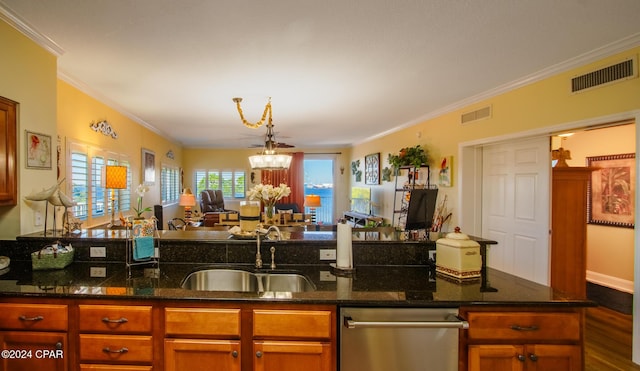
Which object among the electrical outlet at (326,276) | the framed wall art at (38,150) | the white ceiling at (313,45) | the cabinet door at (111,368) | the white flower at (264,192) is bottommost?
the cabinet door at (111,368)

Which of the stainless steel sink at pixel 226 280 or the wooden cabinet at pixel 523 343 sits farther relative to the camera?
the stainless steel sink at pixel 226 280

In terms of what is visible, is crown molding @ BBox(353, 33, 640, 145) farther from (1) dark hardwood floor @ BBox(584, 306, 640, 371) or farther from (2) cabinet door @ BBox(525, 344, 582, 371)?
(1) dark hardwood floor @ BBox(584, 306, 640, 371)

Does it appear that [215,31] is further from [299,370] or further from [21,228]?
[299,370]

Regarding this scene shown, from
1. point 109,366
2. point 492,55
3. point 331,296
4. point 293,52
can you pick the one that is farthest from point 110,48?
point 492,55

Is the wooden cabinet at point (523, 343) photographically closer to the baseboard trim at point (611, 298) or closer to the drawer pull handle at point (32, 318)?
the drawer pull handle at point (32, 318)

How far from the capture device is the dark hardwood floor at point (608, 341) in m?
2.36

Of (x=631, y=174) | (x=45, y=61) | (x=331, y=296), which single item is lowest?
(x=331, y=296)

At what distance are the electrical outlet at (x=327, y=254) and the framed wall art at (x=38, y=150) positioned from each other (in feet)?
7.45

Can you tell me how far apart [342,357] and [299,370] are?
0.23 meters

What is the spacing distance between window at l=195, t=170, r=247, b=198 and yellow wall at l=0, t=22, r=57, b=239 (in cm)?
626

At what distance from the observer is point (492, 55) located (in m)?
2.58

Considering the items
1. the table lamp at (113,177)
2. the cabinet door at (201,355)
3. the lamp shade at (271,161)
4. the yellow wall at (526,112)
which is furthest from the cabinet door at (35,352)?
the yellow wall at (526,112)

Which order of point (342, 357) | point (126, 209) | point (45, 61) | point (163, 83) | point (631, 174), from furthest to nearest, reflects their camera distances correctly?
point (126, 209)
point (631, 174)
point (163, 83)
point (45, 61)
point (342, 357)

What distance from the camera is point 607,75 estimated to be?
95.9 inches
